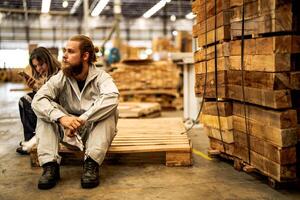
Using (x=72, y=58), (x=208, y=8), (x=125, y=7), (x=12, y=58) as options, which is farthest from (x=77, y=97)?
(x=12, y=58)

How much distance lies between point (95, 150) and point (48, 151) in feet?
1.49

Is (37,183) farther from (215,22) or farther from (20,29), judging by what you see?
A: (20,29)

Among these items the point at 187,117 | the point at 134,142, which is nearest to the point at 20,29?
the point at 187,117

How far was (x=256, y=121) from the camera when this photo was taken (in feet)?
10.4

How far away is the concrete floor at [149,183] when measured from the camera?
3.06m

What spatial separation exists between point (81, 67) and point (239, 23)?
5.27 feet

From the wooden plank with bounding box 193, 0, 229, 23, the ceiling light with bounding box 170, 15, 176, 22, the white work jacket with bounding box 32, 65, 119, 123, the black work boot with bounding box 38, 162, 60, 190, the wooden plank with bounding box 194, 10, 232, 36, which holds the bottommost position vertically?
the black work boot with bounding box 38, 162, 60, 190

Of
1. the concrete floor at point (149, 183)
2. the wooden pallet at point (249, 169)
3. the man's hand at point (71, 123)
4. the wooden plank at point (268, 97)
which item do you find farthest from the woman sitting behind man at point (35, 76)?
the wooden plank at point (268, 97)

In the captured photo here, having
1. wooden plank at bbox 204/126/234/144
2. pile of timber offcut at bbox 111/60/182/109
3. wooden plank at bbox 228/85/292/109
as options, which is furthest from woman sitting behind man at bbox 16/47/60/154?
pile of timber offcut at bbox 111/60/182/109

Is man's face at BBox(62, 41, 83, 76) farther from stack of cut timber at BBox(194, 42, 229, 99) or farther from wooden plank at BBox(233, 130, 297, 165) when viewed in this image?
wooden plank at BBox(233, 130, 297, 165)

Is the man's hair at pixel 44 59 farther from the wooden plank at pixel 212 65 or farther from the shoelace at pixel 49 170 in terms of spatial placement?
the wooden plank at pixel 212 65

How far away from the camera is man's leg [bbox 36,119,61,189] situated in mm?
3311

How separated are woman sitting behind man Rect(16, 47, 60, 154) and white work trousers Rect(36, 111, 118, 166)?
32.5 inches

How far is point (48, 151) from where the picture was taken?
3410 mm
